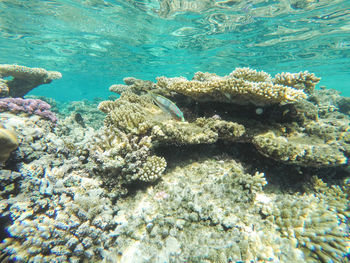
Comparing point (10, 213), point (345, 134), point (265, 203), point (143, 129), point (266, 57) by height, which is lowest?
point (10, 213)

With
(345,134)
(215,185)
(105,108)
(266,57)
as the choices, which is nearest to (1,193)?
(105,108)

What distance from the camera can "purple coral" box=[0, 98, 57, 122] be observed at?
568cm

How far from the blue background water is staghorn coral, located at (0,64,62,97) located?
905 centimetres

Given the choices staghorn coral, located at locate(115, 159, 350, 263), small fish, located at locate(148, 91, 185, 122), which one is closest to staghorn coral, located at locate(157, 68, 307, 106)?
small fish, located at locate(148, 91, 185, 122)

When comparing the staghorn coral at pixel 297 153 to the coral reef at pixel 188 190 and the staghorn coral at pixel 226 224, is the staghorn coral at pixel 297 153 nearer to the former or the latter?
the coral reef at pixel 188 190

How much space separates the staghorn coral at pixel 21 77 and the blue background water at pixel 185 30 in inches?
356

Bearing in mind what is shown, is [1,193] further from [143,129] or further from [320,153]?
[320,153]

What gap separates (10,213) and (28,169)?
1.06m

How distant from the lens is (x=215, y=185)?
3.22m

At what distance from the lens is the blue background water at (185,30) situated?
1363 cm

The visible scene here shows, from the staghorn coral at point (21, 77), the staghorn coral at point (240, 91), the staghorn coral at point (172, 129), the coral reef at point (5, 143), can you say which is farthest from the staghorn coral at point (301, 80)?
the staghorn coral at point (21, 77)

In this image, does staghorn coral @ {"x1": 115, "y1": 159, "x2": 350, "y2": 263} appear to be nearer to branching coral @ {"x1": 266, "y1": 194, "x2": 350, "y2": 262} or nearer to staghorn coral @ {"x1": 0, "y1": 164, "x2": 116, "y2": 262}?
branching coral @ {"x1": 266, "y1": 194, "x2": 350, "y2": 262}

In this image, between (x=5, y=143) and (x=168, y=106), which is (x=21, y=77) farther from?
(x=168, y=106)

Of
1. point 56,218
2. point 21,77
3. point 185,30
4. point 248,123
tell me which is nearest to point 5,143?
point 56,218
